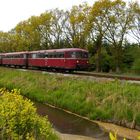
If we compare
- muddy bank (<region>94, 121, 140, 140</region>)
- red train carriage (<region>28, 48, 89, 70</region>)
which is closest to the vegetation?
muddy bank (<region>94, 121, 140, 140</region>)

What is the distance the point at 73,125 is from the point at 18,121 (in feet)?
37.1

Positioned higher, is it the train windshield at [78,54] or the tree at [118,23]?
the tree at [118,23]

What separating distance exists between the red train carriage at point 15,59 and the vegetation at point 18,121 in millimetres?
44634

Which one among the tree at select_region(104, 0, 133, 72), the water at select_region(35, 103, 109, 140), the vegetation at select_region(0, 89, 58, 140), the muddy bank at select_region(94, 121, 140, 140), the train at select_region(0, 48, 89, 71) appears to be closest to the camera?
the vegetation at select_region(0, 89, 58, 140)

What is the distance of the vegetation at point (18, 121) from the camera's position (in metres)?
10.3

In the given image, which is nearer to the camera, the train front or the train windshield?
the train front

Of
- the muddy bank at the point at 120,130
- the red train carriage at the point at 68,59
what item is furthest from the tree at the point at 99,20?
the muddy bank at the point at 120,130

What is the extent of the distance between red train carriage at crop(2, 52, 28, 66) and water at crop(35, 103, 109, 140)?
30.4 meters

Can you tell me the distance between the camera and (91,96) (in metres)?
25.2

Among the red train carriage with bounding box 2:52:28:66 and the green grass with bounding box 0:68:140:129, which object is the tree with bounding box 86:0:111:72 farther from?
the green grass with bounding box 0:68:140:129

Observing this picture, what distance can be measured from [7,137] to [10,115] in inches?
23.0

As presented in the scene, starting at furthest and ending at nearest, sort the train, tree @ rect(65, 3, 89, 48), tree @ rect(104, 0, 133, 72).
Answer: tree @ rect(65, 3, 89, 48)
tree @ rect(104, 0, 133, 72)
the train

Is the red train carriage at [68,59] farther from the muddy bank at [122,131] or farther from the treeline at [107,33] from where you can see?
the muddy bank at [122,131]

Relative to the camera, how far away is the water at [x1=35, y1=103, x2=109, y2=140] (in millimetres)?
19484
